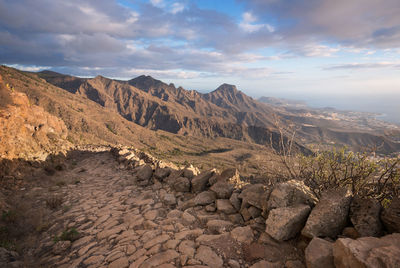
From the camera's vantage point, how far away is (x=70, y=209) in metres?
6.96

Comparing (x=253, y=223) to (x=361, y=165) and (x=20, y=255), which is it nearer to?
(x=361, y=165)

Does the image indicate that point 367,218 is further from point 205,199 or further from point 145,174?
point 145,174

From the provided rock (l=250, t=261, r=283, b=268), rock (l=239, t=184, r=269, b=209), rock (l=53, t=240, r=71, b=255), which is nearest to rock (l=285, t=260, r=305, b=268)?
rock (l=250, t=261, r=283, b=268)

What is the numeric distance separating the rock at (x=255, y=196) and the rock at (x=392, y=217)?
6.89 feet

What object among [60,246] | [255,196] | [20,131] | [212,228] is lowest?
[60,246]

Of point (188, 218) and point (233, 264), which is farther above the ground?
point (233, 264)

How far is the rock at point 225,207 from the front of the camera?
537 centimetres

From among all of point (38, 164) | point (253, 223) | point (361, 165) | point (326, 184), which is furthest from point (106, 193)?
point (361, 165)

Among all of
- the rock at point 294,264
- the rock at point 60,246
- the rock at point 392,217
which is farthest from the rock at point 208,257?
the rock at point 60,246

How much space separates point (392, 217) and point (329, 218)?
0.87 meters

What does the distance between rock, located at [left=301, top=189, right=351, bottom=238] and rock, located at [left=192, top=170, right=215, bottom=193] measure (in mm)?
3896

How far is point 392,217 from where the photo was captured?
309cm

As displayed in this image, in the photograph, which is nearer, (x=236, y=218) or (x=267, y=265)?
(x=267, y=265)

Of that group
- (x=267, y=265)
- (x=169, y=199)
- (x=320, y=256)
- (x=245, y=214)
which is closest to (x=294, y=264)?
(x=267, y=265)
